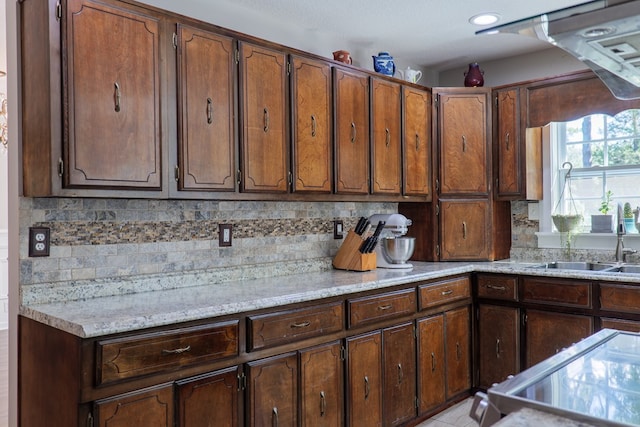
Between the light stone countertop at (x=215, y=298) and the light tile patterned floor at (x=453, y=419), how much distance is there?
0.89 meters

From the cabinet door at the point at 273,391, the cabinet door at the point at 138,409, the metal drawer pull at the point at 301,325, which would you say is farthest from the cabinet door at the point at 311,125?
the cabinet door at the point at 138,409

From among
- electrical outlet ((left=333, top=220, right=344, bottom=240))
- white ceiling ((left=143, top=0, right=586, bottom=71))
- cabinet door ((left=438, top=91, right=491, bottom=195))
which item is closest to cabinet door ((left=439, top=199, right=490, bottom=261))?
cabinet door ((left=438, top=91, right=491, bottom=195))

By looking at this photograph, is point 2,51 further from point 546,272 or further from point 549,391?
point 549,391

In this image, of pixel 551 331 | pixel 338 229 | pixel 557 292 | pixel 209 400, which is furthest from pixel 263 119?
pixel 551 331

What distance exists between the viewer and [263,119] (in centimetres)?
293

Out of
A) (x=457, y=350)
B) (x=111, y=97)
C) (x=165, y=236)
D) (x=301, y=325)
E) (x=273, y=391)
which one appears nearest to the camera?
(x=111, y=97)

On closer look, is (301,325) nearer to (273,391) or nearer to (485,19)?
(273,391)

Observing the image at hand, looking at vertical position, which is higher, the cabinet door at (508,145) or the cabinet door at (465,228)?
the cabinet door at (508,145)

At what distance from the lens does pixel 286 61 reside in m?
3.06

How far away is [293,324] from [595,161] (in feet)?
9.19

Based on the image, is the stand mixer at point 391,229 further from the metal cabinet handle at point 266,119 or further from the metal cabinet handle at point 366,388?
Result: the metal cabinet handle at point 266,119

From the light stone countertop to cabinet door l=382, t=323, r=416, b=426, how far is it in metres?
0.31

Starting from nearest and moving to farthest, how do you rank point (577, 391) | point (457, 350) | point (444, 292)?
point (577, 391) → point (444, 292) → point (457, 350)

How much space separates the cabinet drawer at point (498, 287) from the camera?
3586 mm
